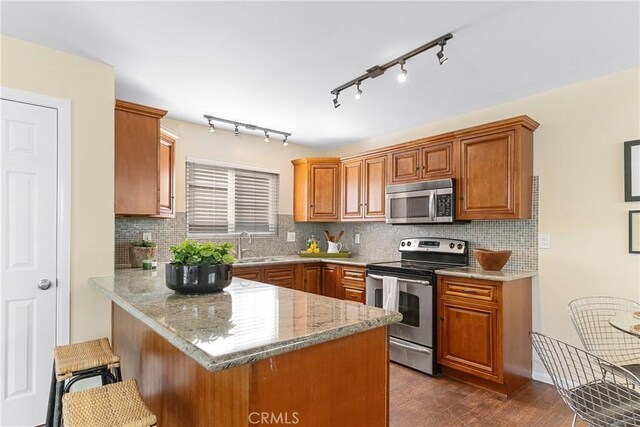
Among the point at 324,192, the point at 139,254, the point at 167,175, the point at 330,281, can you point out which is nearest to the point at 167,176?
the point at 167,175

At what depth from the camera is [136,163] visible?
9.09ft

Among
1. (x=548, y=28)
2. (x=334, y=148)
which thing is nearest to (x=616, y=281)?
(x=548, y=28)

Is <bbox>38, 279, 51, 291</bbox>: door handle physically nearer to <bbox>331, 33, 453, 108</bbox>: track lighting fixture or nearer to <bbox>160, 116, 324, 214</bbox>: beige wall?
<bbox>160, 116, 324, 214</bbox>: beige wall

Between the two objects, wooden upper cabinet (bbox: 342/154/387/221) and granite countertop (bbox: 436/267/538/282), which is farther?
wooden upper cabinet (bbox: 342/154/387/221)

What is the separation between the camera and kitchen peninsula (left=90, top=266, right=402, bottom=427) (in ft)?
3.45

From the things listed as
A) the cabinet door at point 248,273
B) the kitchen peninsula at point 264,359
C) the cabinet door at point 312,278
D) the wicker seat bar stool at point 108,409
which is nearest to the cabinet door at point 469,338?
the cabinet door at point 312,278

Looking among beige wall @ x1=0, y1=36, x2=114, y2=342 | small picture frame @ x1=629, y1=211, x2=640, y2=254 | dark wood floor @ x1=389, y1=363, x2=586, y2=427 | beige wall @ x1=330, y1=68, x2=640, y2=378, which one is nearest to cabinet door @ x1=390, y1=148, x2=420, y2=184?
beige wall @ x1=330, y1=68, x2=640, y2=378

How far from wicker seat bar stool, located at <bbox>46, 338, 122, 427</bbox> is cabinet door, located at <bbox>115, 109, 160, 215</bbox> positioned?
1154 millimetres

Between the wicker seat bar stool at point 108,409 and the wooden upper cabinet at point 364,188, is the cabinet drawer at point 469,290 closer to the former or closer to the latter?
the wooden upper cabinet at point 364,188

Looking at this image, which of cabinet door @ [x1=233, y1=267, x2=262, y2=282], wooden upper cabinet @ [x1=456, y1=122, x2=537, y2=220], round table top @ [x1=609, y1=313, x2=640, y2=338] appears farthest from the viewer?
cabinet door @ [x1=233, y1=267, x2=262, y2=282]

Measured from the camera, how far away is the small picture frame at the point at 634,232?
8.15 feet

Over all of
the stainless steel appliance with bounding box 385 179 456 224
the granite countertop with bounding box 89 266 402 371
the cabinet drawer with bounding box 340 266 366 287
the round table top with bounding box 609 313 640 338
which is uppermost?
the stainless steel appliance with bounding box 385 179 456 224

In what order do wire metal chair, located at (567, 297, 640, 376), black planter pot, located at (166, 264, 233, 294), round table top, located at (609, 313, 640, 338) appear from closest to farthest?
round table top, located at (609, 313, 640, 338) → black planter pot, located at (166, 264, 233, 294) → wire metal chair, located at (567, 297, 640, 376)

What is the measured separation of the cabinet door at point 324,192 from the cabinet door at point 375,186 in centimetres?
49
